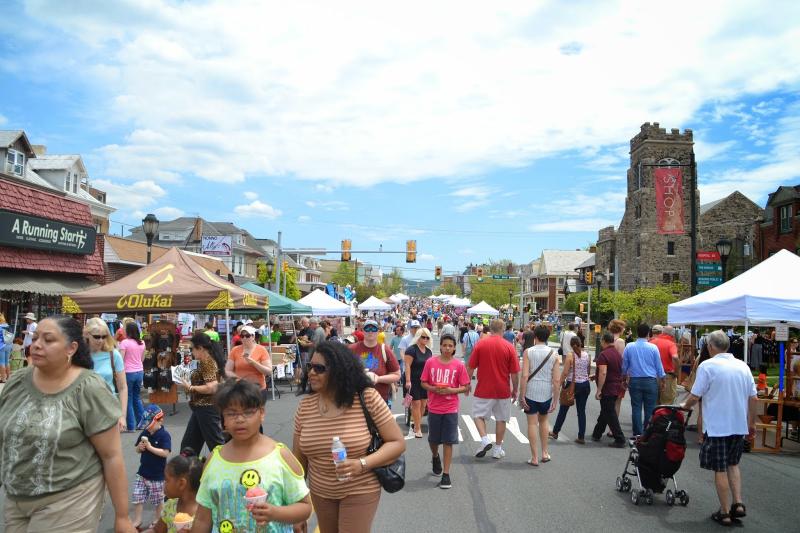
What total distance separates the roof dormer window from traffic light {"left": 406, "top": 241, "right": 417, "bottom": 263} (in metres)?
19.9

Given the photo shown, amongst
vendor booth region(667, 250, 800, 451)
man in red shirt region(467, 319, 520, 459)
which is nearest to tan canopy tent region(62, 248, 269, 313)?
man in red shirt region(467, 319, 520, 459)

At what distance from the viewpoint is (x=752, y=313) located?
957 cm

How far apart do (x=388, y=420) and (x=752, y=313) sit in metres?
8.10

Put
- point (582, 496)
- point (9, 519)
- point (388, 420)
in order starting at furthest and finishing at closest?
point (582, 496)
point (388, 420)
point (9, 519)

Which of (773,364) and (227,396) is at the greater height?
(227,396)

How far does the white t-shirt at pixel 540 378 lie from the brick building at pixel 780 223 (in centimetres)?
3424

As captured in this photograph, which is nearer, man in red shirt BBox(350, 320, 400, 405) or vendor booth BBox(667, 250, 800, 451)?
man in red shirt BBox(350, 320, 400, 405)

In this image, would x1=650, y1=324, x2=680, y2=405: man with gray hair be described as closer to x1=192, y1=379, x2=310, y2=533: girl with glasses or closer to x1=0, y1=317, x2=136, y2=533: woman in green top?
x1=192, y1=379, x2=310, y2=533: girl with glasses

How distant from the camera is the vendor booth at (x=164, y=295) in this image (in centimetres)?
1147

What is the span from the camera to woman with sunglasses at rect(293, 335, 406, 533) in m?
3.49

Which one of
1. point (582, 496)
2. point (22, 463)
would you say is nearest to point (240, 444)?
point (22, 463)

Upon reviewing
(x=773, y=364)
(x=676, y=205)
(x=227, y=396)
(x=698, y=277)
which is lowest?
(x=773, y=364)

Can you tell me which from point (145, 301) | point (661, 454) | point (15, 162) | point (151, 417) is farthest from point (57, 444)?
point (15, 162)

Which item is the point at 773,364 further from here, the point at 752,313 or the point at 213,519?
the point at 213,519
